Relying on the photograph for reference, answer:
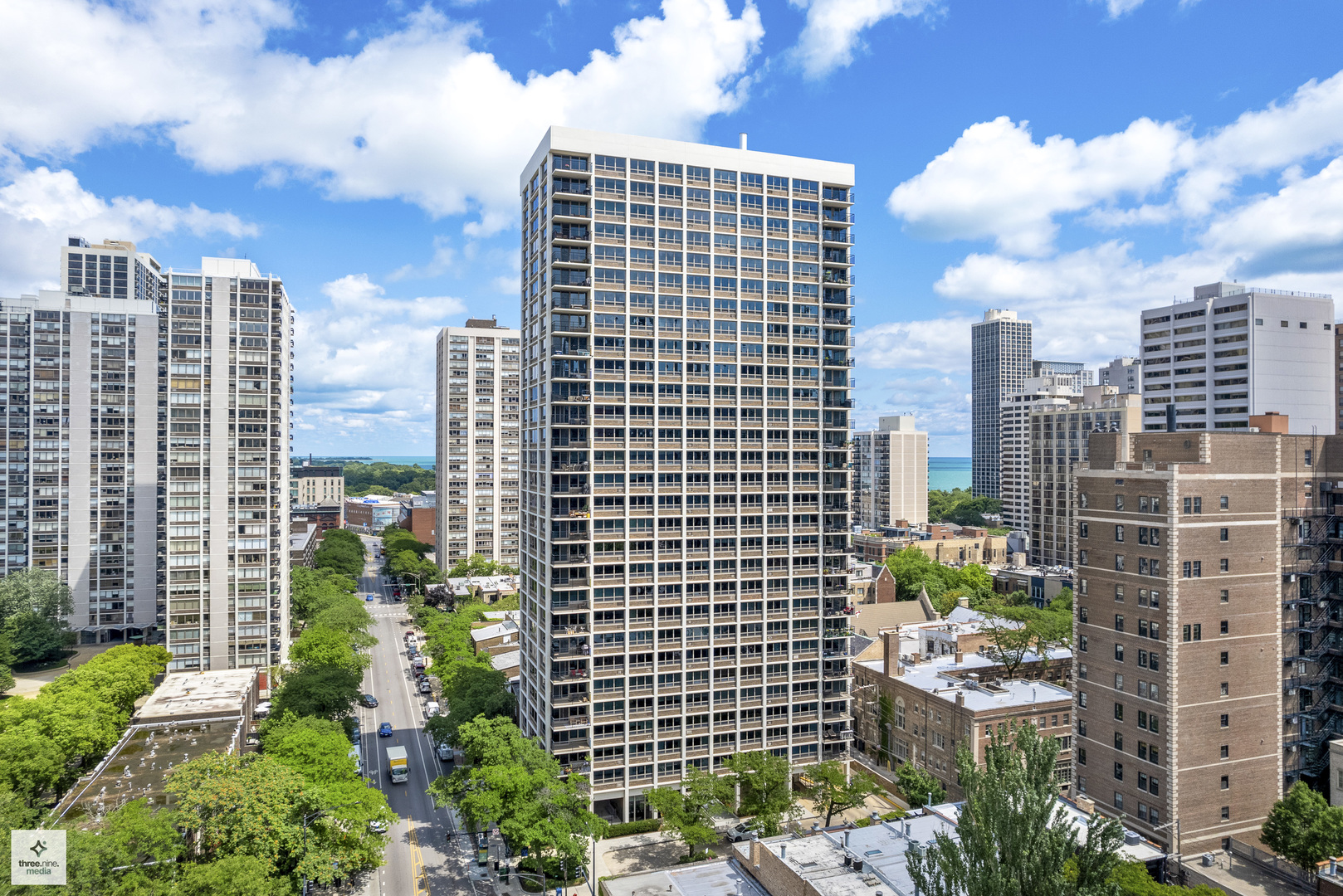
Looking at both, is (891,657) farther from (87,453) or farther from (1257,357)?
(87,453)

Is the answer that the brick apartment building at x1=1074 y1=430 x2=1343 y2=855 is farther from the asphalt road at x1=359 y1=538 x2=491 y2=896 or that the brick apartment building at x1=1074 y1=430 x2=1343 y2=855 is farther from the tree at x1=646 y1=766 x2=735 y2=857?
the asphalt road at x1=359 y1=538 x2=491 y2=896

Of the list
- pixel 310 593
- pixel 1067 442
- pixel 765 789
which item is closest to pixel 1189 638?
pixel 765 789

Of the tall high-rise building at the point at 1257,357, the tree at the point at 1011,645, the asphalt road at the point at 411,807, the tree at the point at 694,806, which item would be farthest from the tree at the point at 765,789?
the tall high-rise building at the point at 1257,357

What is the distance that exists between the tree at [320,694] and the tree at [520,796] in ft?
86.9

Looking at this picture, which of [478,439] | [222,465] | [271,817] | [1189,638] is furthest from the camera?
[478,439]

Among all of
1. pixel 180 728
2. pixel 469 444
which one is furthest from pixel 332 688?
pixel 469 444

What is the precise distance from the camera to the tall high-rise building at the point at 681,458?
259 feet

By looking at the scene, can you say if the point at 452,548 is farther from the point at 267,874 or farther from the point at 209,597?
the point at 267,874

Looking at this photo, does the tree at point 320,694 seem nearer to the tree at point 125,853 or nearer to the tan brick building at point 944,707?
the tree at point 125,853

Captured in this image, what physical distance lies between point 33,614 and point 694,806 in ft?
421

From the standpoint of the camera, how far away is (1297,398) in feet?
478

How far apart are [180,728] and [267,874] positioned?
36.8 metres

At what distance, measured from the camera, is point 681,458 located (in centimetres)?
8219

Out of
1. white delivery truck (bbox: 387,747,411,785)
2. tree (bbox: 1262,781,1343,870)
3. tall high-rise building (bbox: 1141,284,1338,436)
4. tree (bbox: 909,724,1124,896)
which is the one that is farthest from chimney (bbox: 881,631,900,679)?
tall high-rise building (bbox: 1141,284,1338,436)
